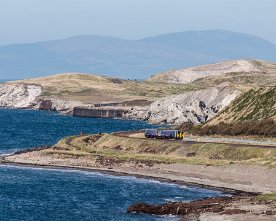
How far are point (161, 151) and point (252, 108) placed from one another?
25493 millimetres

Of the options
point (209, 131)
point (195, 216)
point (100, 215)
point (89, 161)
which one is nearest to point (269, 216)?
point (195, 216)

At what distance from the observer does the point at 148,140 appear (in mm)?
115750

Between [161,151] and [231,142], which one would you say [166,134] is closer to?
[161,151]

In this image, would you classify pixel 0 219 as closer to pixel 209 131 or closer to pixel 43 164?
pixel 43 164

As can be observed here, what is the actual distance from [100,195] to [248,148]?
2477 centimetres

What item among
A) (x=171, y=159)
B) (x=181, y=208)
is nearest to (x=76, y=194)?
(x=181, y=208)

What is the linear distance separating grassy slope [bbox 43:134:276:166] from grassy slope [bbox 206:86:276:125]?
18.5m

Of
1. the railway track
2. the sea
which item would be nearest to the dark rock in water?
the sea

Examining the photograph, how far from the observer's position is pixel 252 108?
130000 millimetres

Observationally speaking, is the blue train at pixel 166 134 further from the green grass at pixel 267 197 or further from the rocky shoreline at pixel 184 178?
the green grass at pixel 267 197

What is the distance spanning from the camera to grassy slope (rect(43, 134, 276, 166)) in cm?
9738

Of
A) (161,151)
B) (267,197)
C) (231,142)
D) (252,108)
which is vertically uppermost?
(252,108)

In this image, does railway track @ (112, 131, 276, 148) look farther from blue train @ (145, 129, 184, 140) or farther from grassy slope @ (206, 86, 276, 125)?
grassy slope @ (206, 86, 276, 125)

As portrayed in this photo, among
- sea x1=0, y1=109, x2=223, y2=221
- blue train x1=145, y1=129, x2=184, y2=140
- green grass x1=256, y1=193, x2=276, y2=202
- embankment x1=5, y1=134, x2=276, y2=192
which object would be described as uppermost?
blue train x1=145, y1=129, x2=184, y2=140
